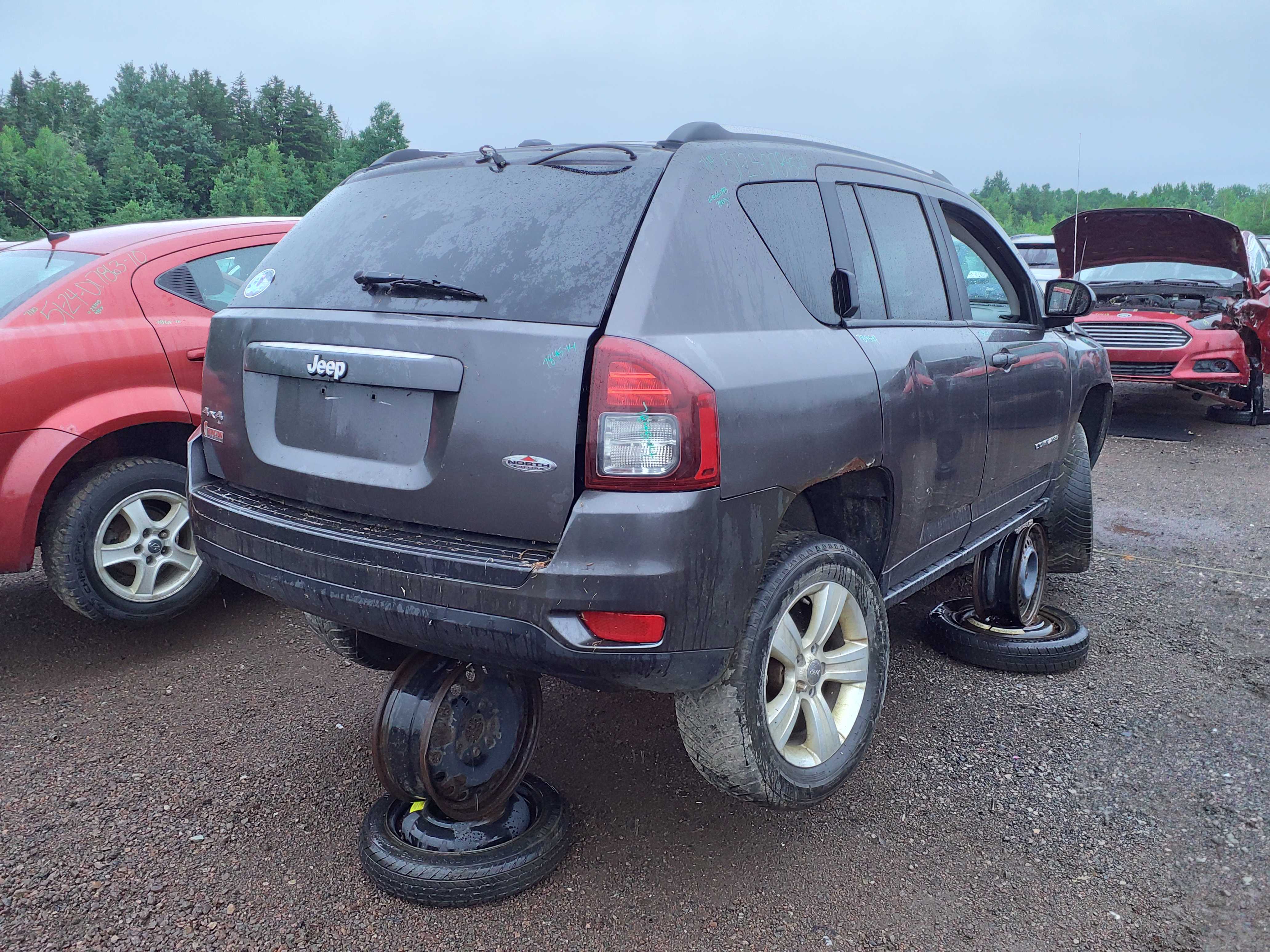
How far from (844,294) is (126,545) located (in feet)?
9.92

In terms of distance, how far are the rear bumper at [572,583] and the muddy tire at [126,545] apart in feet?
5.67

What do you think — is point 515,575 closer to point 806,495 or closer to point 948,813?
point 806,495

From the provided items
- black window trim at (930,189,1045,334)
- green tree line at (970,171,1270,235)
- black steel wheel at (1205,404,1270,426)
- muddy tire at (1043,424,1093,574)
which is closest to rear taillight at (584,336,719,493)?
black window trim at (930,189,1045,334)

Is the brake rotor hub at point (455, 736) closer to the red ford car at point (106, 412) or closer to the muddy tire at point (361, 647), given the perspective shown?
the muddy tire at point (361, 647)

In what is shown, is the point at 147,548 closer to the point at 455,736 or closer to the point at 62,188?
the point at 455,736

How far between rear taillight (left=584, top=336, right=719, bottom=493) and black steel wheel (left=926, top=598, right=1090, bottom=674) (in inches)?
91.5

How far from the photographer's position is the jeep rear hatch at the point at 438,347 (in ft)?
6.88

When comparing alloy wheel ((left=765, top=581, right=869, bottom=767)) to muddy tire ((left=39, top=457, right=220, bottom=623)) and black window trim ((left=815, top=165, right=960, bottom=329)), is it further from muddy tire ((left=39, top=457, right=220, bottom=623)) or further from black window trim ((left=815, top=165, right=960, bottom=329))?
muddy tire ((left=39, top=457, right=220, bottom=623))

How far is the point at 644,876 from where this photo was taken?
8.30 ft

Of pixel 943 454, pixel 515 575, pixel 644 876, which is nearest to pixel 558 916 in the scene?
pixel 644 876

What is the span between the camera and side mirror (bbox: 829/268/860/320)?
2.68 meters

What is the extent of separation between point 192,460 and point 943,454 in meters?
2.34

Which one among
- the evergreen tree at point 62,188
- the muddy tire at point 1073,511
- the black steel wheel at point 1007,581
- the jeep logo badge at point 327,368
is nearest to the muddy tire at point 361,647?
the jeep logo badge at point 327,368

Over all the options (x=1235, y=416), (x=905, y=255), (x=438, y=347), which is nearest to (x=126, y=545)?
(x=438, y=347)
